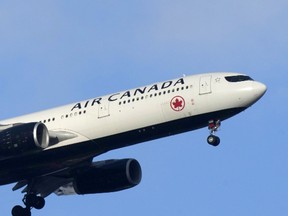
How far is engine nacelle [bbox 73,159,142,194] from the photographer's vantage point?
3088 inches

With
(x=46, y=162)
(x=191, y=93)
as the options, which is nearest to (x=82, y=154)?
(x=46, y=162)

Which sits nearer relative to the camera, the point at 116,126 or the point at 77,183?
the point at 116,126

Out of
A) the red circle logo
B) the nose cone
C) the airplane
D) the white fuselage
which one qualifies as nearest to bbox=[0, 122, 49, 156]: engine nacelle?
the airplane

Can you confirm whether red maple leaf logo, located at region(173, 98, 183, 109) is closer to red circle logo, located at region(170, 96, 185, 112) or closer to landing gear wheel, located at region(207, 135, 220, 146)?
red circle logo, located at region(170, 96, 185, 112)

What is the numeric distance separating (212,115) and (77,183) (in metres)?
10.8

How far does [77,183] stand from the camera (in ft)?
259

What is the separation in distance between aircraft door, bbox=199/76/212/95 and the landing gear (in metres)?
13.0

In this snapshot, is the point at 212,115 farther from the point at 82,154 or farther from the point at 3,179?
the point at 3,179

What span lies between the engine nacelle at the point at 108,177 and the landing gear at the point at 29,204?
2.69 metres

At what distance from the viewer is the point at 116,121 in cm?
7412

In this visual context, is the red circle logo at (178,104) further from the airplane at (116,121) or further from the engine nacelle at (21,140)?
the engine nacelle at (21,140)

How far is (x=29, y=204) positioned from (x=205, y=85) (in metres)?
13.8

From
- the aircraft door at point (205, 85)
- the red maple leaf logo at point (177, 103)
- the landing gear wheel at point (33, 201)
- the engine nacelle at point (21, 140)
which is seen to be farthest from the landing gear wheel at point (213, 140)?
the landing gear wheel at point (33, 201)

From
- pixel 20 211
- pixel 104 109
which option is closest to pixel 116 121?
pixel 104 109
